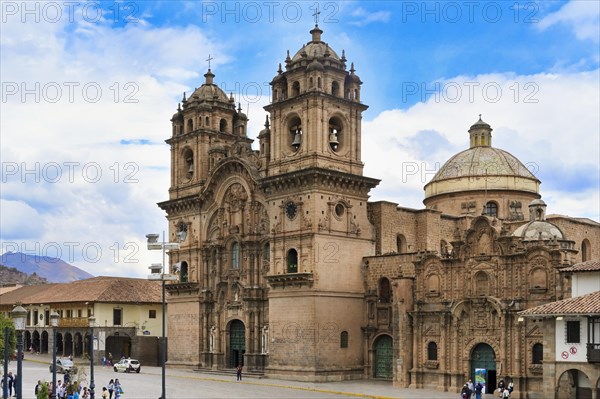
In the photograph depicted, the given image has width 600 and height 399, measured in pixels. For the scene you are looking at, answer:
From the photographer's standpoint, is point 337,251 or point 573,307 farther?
point 337,251

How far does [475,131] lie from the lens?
75188 mm

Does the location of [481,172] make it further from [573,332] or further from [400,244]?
[573,332]

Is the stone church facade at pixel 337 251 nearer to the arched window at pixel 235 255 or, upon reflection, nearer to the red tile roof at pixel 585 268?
the arched window at pixel 235 255

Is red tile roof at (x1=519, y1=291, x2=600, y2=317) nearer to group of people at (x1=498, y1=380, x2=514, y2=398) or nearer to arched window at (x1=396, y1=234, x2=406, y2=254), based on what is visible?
group of people at (x1=498, y1=380, x2=514, y2=398)

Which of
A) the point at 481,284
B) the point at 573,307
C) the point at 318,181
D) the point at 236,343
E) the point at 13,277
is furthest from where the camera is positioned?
the point at 13,277

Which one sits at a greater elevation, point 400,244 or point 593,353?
point 400,244

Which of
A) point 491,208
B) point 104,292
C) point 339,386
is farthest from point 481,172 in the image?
point 104,292

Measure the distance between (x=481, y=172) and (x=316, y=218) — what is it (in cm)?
1819

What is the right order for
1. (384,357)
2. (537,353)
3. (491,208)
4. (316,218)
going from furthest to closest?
(491,208)
(384,357)
(316,218)
(537,353)

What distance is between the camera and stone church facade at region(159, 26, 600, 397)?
52.1m

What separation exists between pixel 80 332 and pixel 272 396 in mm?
39925

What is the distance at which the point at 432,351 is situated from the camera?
5456 centimetres

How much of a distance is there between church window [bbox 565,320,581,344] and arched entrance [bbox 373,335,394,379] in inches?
672

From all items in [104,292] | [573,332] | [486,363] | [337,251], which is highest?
[337,251]
